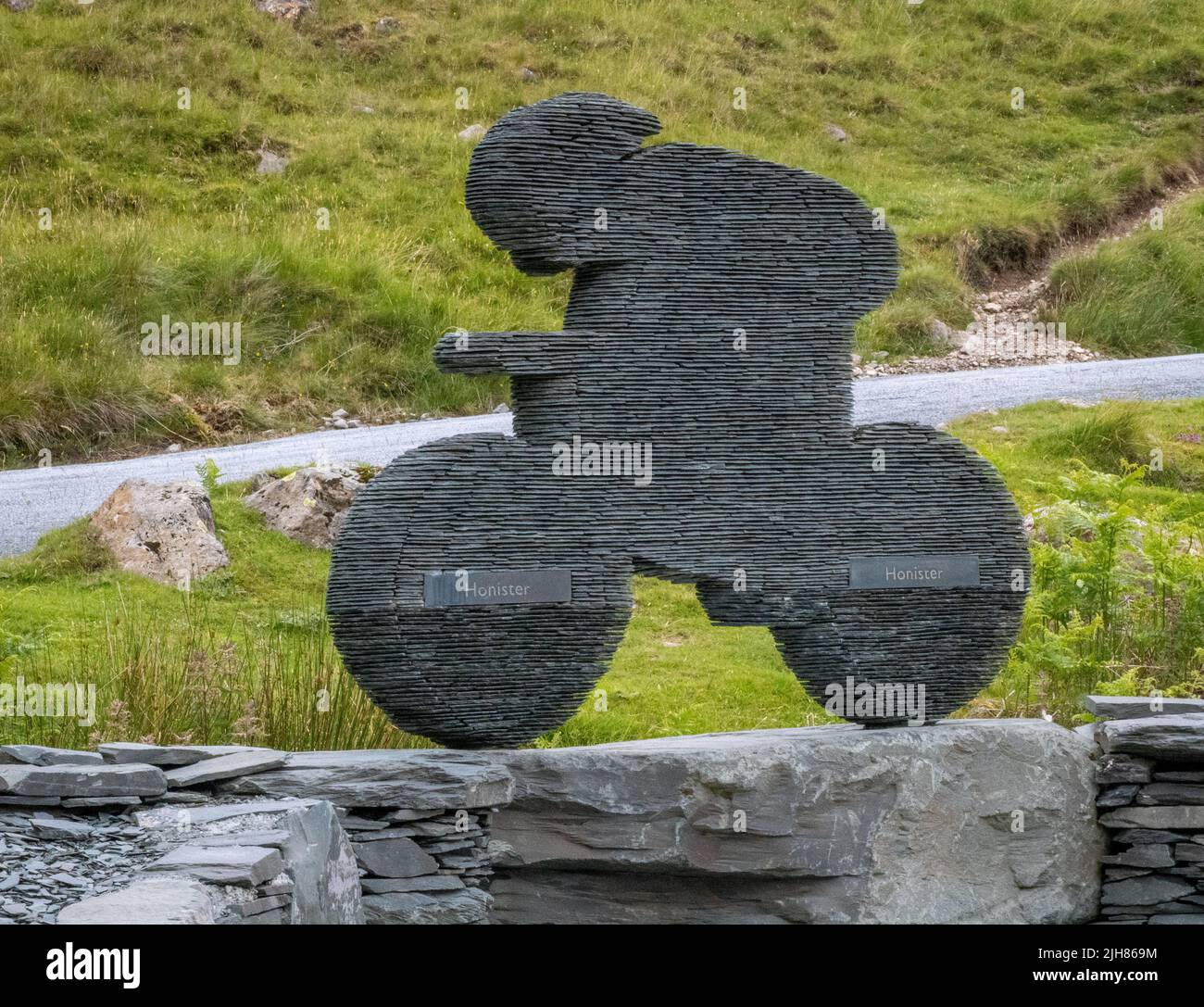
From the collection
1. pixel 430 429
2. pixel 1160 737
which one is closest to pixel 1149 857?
pixel 1160 737

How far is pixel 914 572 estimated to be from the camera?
18.5 feet

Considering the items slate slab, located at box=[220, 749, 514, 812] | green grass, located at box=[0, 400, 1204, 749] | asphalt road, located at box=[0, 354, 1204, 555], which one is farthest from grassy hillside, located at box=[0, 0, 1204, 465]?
slate slab, located at box=[220, 749, 514, 812]

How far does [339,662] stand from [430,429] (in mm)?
4656

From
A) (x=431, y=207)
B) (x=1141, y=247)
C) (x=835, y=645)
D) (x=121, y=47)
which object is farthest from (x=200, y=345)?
(x=1141, y=247)

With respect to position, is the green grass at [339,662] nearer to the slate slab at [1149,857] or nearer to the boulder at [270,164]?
the slate slab at [1149,857]

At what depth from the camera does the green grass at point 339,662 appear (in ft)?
19.8

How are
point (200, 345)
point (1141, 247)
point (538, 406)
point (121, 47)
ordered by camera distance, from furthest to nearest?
1. point (121, 47)
2. point (1141, 247)
3. point (200, 345)
4. point (538, 406)

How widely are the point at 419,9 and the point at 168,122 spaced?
526cm

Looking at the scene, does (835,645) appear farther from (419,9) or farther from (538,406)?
(419,9)

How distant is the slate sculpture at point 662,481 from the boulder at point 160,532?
3.37 m

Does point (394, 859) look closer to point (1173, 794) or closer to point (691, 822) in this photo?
point (691, 822)

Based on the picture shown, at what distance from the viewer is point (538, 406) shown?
5.35m

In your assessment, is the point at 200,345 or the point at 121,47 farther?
the point at 121,47

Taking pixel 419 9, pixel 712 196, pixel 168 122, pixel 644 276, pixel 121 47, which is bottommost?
pixel 644 276
